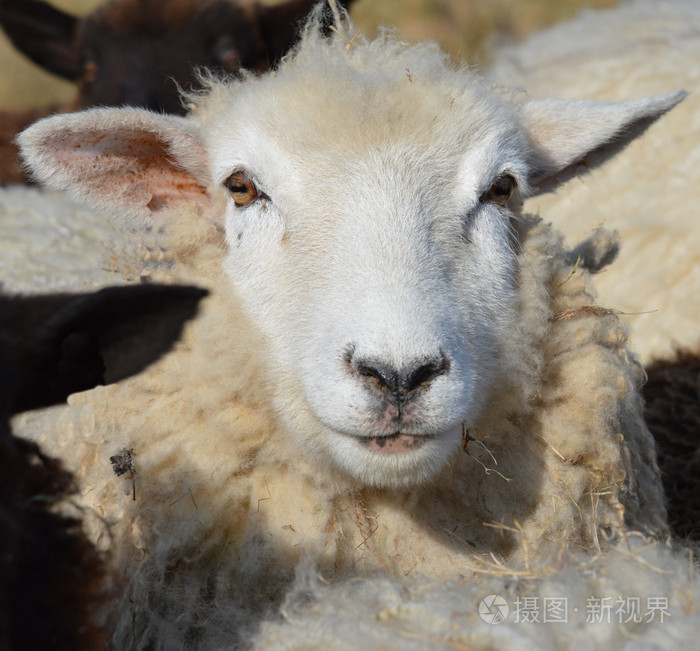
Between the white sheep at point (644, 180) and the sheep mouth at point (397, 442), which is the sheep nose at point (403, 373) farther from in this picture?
the white sheep at point (644, 180)

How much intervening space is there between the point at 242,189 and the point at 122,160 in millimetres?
490

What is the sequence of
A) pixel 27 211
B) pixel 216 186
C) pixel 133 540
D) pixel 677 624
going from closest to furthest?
pixel 677 624 → pixel 133 540 → pixel 216 186 → pixel 27 211

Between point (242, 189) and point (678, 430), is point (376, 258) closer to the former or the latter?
point (242, 189)

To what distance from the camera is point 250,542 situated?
2.15m

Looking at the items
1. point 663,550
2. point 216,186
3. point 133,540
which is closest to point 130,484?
point 133,540

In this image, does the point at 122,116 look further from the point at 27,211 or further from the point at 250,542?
the point at 27,211

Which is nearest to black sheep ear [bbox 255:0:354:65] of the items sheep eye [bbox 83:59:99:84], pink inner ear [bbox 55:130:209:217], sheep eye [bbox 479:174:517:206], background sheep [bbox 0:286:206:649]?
sheep eye [bbox 83:59:99:84]

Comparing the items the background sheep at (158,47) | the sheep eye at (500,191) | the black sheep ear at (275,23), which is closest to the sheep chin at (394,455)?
the sheep eye at (500,191)

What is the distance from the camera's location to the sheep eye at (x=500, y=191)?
8.01 ft

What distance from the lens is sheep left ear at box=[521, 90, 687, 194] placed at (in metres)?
2.63

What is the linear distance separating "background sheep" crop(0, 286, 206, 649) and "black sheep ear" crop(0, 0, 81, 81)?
15.7ft

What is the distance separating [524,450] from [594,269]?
95cm

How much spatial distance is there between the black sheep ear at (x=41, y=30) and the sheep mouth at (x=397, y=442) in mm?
6031

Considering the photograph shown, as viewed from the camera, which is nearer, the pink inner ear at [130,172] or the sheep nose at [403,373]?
the sheep nose at [403,373]
